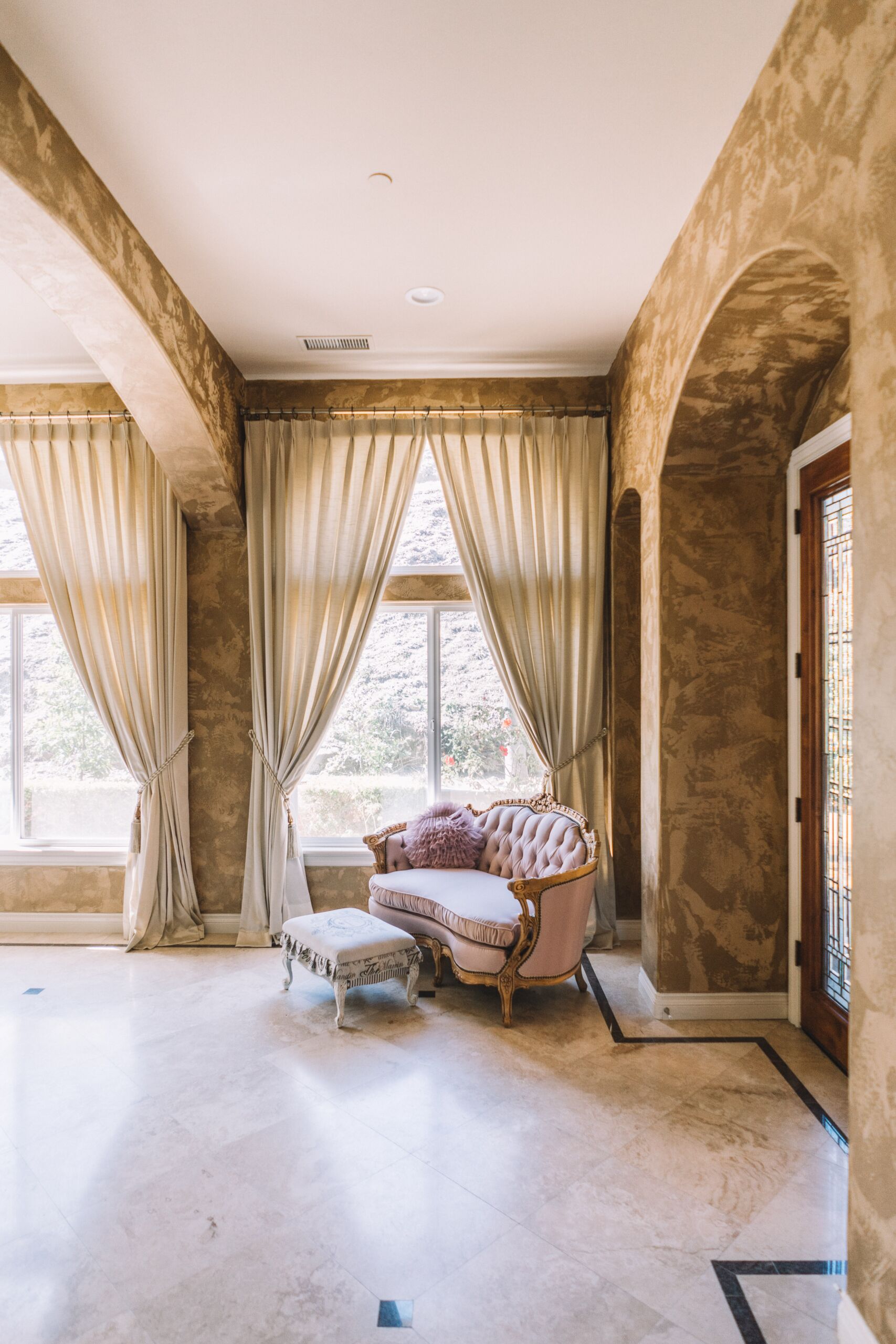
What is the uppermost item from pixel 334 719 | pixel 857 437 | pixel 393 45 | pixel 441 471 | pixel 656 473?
pixel 393 45

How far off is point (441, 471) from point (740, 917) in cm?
299

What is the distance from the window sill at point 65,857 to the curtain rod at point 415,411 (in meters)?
2.92

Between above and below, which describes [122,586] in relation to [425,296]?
below

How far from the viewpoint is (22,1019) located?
146 inches

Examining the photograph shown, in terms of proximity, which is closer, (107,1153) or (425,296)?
(107,1153)

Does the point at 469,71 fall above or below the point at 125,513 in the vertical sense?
above

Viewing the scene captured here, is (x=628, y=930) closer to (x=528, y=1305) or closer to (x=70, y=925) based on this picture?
(x=528, y=1305)

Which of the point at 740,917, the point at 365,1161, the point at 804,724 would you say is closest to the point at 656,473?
the point at 804,724

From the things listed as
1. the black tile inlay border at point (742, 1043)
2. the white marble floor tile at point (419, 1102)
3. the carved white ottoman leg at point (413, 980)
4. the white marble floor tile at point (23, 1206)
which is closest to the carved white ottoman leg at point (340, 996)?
the carved white ottoman leg at point (413, 980)

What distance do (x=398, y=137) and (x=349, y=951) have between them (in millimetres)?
3314

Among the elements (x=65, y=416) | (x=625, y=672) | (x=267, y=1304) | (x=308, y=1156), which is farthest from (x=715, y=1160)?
(x=65, y=416)

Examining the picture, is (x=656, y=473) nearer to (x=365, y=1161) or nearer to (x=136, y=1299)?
(x=365, y=1161)

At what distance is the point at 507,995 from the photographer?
360cm

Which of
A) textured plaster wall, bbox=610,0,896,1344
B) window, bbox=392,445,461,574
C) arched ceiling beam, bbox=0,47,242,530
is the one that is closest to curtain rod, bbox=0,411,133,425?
arched ceiling beam, bbox=0,47,242,530
